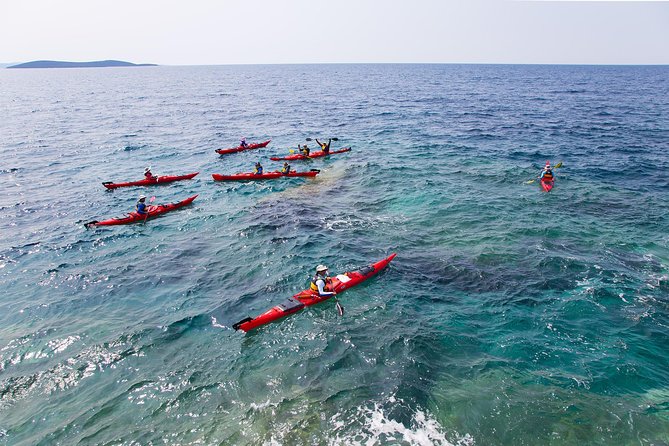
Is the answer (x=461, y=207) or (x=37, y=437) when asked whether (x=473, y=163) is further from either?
(x=37, y=437)

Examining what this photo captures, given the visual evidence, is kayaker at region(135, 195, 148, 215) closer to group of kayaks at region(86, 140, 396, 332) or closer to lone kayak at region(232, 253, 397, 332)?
group of kayaks at region(86, 140, 396, 332)

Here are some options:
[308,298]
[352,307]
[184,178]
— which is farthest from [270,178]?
[352,307]

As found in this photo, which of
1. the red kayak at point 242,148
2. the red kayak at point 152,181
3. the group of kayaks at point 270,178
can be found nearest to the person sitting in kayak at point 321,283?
the group of kayaks at point 270,178

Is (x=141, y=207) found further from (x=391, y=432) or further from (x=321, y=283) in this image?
(x=391, y=432)

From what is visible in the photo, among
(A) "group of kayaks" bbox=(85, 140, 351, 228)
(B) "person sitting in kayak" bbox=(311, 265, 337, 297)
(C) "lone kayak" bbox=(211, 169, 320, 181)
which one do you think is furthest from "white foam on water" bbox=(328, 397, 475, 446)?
(C) "lone kayak" bbox=(211, 169, 320, 181)

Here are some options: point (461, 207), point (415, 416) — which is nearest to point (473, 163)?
point (461, 207)
